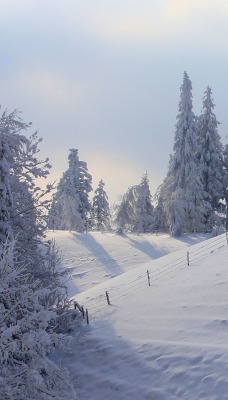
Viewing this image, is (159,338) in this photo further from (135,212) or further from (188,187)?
(135,212)

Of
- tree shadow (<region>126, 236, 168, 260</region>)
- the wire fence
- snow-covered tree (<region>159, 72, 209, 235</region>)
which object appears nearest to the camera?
the wire fence

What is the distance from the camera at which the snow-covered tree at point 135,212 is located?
49.1 m

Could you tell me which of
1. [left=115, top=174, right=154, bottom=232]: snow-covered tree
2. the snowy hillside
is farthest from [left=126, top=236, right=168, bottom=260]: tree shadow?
[left=115, top=174, right=154, bottom=232]: snow-covered tree

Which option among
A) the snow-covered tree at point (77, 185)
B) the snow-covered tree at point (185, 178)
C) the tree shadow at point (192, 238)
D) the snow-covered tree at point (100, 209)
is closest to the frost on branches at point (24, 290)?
the tree shadow at point (192, 238)

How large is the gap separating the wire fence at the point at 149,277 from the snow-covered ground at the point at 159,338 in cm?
8

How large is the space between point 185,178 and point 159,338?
3177cm

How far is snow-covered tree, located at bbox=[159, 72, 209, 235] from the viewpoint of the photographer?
42.7 m

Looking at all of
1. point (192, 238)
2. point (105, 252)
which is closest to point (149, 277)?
point (105, 252)

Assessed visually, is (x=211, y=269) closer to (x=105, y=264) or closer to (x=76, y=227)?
(x=105, y=264)

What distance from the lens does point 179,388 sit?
10883 mm

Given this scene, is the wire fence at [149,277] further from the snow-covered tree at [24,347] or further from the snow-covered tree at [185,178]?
the snow-covered tree at [185,178]

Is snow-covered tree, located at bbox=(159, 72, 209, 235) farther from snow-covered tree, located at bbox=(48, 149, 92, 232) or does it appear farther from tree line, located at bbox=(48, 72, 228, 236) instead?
snow-covered tree, located at bbox=(48, 149, 92, 232)

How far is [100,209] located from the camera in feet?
206

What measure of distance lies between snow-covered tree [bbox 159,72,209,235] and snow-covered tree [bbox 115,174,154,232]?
4.83m
